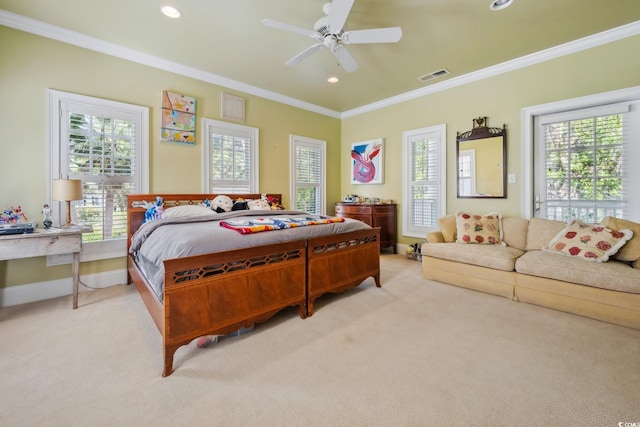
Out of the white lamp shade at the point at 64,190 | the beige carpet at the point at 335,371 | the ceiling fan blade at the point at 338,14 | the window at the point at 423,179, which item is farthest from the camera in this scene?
the window at the point at 423,179

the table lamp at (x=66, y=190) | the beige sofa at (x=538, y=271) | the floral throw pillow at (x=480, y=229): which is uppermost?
the table lamp at (x=66, y=190)

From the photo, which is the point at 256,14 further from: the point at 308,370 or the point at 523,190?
the point at 523,190

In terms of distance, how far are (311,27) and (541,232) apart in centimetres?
346

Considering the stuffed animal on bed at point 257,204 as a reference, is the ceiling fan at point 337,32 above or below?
above

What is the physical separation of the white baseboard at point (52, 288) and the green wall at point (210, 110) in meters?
0.06

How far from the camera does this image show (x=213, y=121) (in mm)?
4000

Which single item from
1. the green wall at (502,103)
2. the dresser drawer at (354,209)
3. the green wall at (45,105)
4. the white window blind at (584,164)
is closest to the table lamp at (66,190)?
the green wall at (45,105)

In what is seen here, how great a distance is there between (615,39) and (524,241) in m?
2.41

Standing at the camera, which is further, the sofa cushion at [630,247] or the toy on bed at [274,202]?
the toy on bed at [274,202]

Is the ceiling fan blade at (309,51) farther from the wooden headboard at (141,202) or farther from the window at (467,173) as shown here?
the window at (467,173)

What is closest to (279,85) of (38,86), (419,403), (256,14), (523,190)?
(256,14)

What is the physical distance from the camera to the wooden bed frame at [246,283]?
168cm

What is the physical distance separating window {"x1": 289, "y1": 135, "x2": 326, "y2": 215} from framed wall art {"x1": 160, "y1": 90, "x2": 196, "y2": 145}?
1751 millimetres

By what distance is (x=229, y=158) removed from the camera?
13.9ft
